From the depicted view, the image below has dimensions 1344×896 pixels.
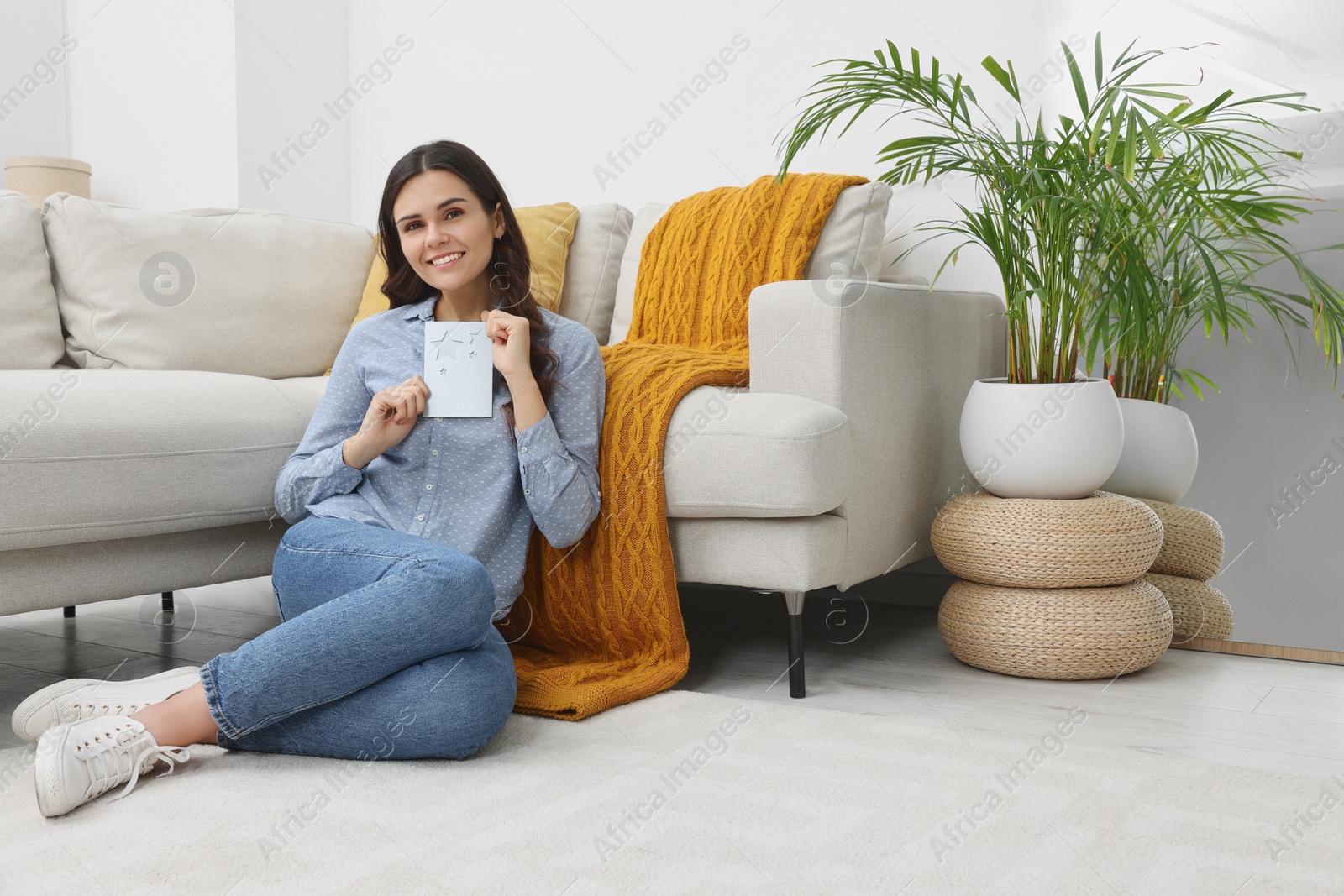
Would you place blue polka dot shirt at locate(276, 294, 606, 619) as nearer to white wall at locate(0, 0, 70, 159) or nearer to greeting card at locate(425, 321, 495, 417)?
greeting card at locate(425, 321, 495, 417)

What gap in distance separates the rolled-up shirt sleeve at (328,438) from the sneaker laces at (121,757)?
0.40m

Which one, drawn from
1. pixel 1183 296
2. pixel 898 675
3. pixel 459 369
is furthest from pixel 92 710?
pixel 1183 296

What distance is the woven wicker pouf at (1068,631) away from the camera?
1.67m

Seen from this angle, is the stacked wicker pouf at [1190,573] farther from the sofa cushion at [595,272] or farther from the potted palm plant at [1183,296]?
the sofa cushion at [595,272]

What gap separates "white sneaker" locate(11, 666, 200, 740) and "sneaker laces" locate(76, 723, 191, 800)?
7cm

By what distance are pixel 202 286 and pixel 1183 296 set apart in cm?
188

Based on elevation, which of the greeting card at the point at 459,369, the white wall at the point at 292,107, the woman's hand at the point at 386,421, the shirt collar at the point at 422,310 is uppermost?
the white wall at the point at 292,107

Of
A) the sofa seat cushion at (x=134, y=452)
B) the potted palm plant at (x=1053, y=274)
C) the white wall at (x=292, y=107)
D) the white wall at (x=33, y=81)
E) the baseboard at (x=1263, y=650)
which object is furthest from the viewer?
the white wall at (x=33, y=81)

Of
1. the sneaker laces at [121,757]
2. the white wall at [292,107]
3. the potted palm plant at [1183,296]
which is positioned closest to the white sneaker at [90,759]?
the sneaker laces at [121,757]

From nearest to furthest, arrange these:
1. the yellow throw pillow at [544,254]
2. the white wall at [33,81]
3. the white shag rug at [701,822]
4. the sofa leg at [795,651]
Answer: the white shag rug at [701,822] < the sofa leg at [795,651] < the yellow throw pillow at [544,254] < the white wall at [33,81]

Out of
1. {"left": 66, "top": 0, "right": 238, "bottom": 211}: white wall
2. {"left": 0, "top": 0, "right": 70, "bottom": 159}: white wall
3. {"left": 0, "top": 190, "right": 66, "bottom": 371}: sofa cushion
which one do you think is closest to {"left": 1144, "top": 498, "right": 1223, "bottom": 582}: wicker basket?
{"left": 0, "top": 190, "right": 66, "bottom": 371}: sofa cushion

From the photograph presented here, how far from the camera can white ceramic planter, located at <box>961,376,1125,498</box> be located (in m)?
1.72

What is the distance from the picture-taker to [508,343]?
143 cm

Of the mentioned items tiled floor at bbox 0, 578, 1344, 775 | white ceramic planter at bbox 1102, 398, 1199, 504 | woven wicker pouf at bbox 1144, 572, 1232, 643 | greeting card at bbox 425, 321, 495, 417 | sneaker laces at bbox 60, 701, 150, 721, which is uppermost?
greeting card at bbox 425, 321, 495, 417
